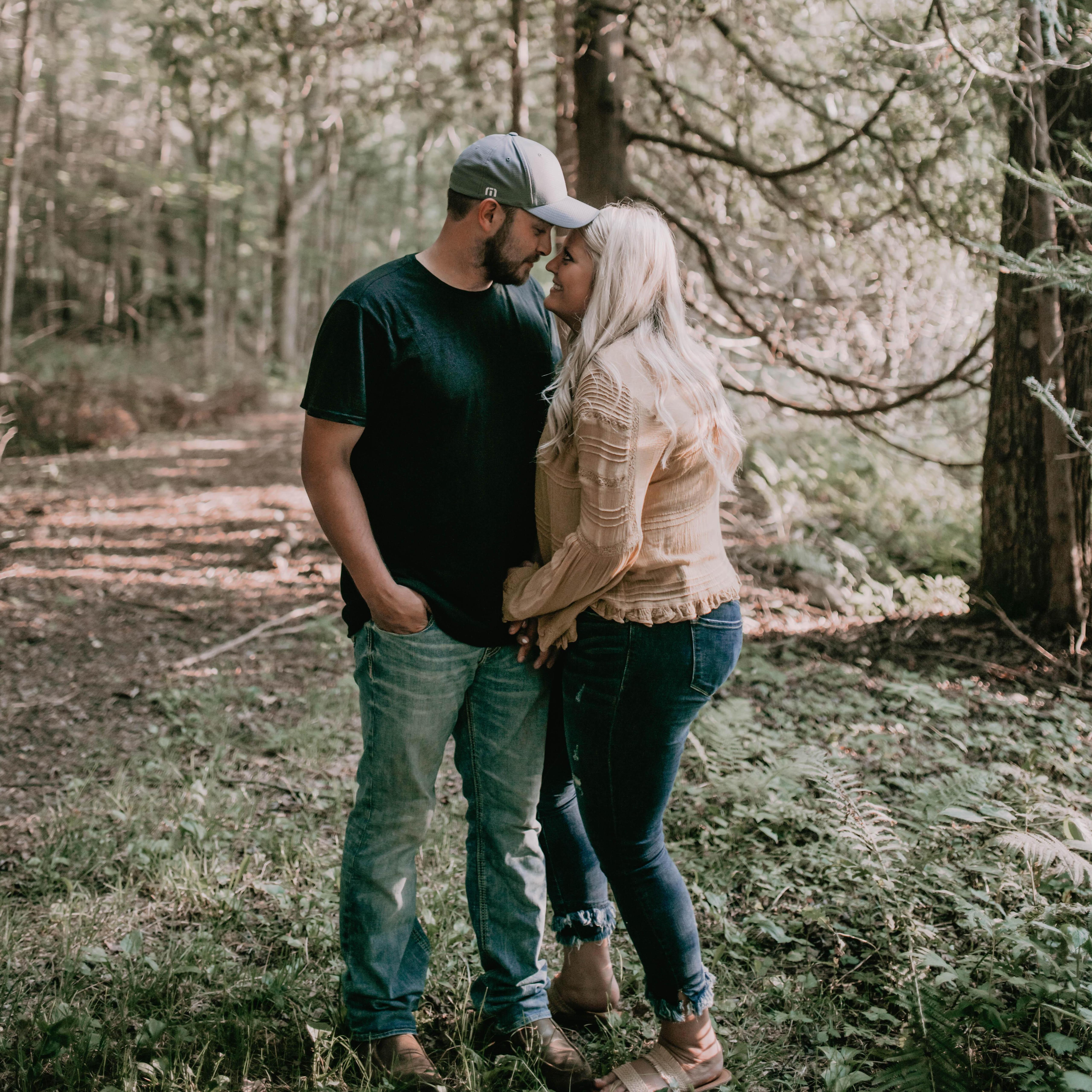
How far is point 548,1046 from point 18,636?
4954mm

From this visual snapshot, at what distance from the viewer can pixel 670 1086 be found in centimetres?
229

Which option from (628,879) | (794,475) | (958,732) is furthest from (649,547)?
(794,475)

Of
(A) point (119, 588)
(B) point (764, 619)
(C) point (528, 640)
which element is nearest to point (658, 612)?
(C) point (528, 640)

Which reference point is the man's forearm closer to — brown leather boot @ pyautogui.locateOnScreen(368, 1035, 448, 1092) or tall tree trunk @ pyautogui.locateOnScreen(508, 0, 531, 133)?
brown leather boot @ pyautogui.locateOnScreen(368, 1035, 448, 1092)

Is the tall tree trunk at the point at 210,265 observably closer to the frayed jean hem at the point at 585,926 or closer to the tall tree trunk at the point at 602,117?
the tall tree trunk at the point at 602,117

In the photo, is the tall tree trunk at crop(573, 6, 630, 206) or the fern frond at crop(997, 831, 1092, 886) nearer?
the fern frond at crop(997, 831, 1092, 886)

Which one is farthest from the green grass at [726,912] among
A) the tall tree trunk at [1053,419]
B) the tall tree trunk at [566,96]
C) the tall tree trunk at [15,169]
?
the tall tree trunk at [15,169]

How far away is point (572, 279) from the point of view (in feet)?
7.55

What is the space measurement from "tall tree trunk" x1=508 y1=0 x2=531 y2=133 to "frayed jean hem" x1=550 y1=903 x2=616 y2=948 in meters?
5.23

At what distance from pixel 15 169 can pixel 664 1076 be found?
51.3ft

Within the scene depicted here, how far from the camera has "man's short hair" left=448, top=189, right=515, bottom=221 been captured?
7.52 feet

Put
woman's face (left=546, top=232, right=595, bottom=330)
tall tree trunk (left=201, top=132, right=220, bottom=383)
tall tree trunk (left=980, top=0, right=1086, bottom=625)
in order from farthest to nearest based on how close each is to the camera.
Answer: tall tree trunk (left=201, top=132, right=220, bottom=383)
tall tree trunk (left=980, top=0, right=1086, bottom=625)
woman's face (left=546, top=232, right=595, bottom=330)

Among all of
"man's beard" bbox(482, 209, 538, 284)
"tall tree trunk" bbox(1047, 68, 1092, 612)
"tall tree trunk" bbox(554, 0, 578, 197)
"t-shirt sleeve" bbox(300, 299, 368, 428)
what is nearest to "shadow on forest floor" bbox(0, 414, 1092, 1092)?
"tall tree trunk" bbox(1047, 68, 1092, 612)

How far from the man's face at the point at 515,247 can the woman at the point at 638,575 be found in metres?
0.07
